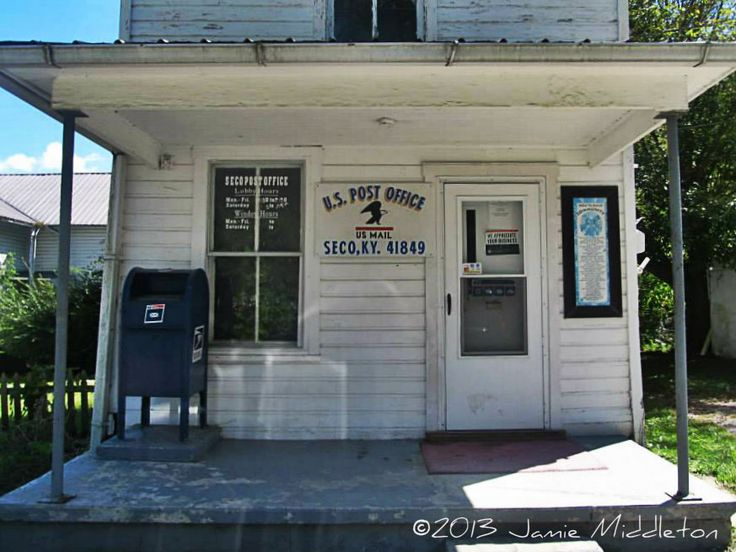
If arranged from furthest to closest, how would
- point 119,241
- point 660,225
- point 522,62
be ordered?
point 660,225, point 119,241, point 522,62

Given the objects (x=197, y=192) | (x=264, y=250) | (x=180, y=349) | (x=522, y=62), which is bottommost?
(x=180, y=349)

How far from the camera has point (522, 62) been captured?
9.88 ft

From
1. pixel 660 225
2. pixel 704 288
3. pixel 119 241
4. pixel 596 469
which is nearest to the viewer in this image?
pixel 596 469

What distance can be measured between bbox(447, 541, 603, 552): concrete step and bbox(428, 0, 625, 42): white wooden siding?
3.96 m

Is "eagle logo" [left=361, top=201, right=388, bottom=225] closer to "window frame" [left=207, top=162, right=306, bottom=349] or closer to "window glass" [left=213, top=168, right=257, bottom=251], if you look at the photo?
"window frame" [left=207, top=162, right=306, bottom=349]

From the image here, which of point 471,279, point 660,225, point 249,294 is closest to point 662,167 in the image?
point 660,225

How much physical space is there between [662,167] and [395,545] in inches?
336

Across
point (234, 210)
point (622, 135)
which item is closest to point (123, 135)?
point (234, 210)

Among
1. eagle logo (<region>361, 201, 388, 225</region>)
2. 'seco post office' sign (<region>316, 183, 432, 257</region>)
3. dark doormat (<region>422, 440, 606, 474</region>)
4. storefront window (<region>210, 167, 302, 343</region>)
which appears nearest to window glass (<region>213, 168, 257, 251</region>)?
storefront window (<region>210, 167, 302, 343</region>)

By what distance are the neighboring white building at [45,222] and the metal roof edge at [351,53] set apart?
47.3 ft

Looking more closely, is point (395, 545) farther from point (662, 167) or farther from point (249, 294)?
point (662, 167)

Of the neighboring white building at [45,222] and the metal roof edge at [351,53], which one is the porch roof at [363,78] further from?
the neighboring white building at [45,222]

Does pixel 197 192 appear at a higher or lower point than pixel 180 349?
higher

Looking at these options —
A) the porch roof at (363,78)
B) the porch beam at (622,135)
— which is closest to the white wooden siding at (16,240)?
the porch roof at (363,78)
